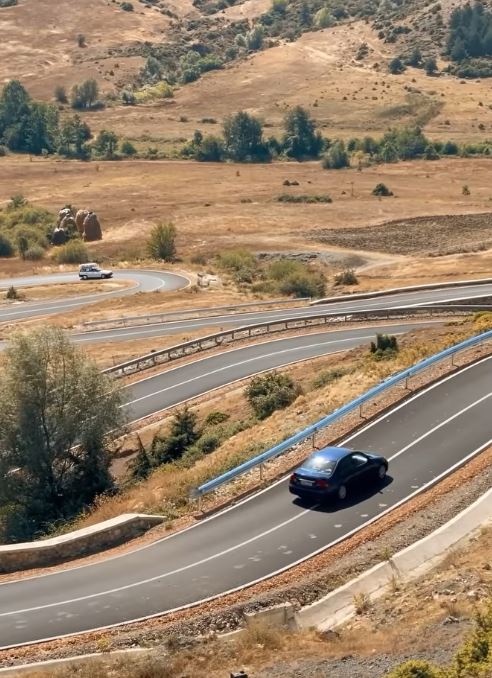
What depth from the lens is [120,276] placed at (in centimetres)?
7500

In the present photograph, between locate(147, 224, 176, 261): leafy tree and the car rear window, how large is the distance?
2320 inches

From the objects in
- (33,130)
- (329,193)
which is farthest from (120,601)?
(33,130)

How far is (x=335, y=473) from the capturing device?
2227 centimetres

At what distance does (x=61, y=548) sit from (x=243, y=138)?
4468 inches

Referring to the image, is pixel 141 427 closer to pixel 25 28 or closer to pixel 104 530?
pixel 104 530

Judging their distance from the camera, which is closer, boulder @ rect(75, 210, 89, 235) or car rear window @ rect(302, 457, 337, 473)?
car rear window @ rect(302, 457, 337, 473)

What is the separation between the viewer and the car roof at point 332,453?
2284cm

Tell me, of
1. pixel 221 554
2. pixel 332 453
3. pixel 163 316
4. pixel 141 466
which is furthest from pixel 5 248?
pixel 221 554

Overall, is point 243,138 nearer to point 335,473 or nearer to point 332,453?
point 332,453

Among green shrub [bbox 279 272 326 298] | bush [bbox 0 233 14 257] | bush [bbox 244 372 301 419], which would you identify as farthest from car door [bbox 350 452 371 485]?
bush [bbox 0 233 14 257]

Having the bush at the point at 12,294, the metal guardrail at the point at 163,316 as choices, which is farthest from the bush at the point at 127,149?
the metal guardrail at the point at 163,316

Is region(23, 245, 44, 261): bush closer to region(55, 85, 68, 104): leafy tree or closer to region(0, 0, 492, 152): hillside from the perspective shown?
region(0, 0, 492, 152): hillside

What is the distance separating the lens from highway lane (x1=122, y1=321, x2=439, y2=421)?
39438mm

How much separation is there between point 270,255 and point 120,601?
59.3 m
